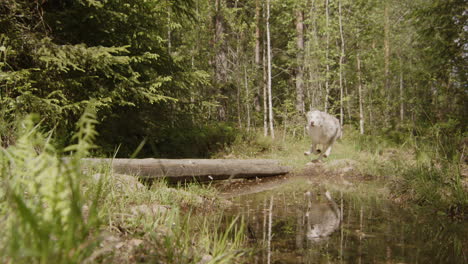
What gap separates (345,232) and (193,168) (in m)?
3.30

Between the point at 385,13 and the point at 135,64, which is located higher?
the point at 385,13

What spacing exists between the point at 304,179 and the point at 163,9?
18.1ft

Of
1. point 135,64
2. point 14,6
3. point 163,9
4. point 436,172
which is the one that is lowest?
point 436,172

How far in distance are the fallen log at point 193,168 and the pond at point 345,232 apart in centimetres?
87

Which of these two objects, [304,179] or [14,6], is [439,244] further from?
[14,6]

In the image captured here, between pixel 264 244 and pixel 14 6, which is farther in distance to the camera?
pixel 14 6

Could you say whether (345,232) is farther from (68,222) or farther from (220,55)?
(220,55)

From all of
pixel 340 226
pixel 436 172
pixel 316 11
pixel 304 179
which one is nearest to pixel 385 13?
pixel 316 11

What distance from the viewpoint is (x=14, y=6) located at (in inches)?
214

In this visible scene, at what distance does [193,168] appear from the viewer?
5.76 meters

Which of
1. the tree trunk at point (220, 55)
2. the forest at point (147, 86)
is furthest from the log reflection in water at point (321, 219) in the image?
the tree trunk at point (220, 55)

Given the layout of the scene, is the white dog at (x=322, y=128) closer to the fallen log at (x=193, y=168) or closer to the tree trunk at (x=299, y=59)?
the fallen log at (x=193, y=168)

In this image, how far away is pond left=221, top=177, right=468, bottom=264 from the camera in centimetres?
246

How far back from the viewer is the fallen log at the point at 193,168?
485 cm
